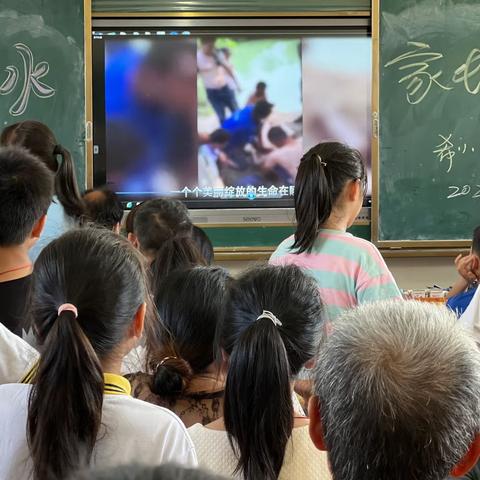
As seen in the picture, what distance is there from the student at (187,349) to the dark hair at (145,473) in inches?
39.6

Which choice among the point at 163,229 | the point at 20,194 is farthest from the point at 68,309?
the point at 163,229

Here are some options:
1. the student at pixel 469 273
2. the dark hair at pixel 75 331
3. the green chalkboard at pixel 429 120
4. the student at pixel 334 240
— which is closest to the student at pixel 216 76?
the green chalkboard at pixel 429 120

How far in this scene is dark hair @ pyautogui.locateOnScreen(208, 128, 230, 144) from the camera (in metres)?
3.66

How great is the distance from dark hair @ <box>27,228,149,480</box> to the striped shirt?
29.4 inches

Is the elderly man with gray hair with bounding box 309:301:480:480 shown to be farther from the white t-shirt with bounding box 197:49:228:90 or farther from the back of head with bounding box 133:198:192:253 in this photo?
the white t-shirt with bounding box 197:49:228:90

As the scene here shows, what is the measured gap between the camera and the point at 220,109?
12.0 feet

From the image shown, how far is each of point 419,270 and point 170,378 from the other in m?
2.60

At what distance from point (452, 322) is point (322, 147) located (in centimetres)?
133

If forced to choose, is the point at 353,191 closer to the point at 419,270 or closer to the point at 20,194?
the point at 20,194

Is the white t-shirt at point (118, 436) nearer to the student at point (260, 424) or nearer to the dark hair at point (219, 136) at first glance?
the student at point (260, 424)

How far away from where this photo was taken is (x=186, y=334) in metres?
1.56

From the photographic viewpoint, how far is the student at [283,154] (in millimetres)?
3672

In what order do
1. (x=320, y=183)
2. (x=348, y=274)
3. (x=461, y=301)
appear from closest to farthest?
(x=348, y=274) → (x=320, y=183) → (x=461, y=301)

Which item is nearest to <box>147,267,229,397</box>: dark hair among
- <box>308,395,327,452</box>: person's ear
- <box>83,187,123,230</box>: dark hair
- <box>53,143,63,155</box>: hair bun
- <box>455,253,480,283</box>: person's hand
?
<box>308,395,327,452</box>: person's ear
